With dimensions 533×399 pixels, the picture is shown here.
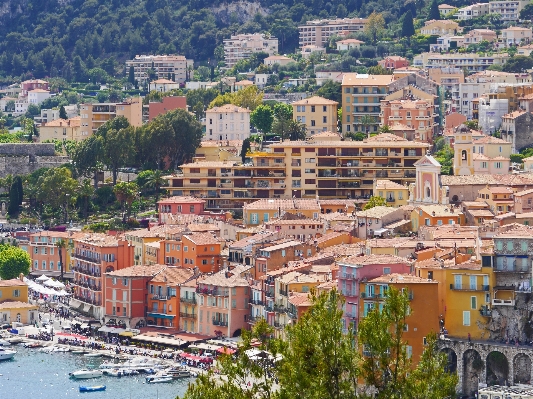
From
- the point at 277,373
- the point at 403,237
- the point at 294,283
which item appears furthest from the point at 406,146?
the point at 277,373

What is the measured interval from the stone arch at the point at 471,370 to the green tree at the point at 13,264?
34.6 metres

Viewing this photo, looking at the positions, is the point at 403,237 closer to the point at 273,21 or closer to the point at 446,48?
the point at 446,48

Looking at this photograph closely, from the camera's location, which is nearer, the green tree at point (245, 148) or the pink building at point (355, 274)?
the pink building at point (355, 274)

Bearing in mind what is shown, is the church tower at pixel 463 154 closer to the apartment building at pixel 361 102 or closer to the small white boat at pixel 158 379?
the apartment building at pixel 361 102

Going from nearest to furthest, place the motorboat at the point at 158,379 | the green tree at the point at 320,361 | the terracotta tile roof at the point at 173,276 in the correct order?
the green tree at the point at 320,361 → the motorboat at the point at 158,379 → the terracotta tile roof at the point at 173,276

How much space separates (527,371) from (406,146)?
3626 centimetres

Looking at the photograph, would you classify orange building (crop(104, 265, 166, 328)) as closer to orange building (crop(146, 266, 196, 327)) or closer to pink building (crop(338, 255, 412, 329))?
orange building (crop(146, 266, 196, 327))

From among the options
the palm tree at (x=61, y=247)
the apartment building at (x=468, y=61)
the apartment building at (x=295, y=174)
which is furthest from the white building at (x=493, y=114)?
the palm tree at (x=61, y=247)

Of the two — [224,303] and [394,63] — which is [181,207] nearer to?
[224,303]

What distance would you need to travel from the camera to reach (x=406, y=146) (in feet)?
332

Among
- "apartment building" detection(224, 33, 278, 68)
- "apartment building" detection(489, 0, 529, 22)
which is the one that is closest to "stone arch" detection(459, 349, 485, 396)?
"apartment building" detection(489, 0, 529, 22)

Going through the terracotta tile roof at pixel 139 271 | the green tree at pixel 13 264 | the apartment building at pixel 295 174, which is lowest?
the green tree at pixel 13 264

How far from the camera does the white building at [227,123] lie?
12169 cm

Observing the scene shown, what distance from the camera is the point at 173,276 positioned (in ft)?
278
